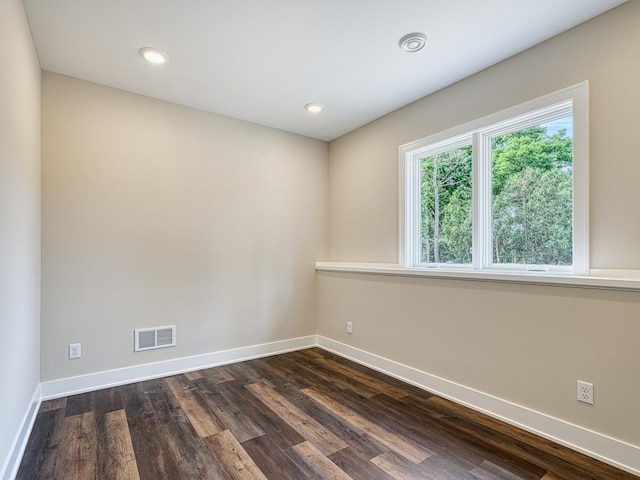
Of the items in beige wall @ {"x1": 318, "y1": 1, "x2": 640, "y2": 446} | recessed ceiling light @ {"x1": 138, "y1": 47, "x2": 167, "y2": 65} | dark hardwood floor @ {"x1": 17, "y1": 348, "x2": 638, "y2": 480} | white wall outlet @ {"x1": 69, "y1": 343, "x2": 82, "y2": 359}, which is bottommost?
dark hardwood floor @ {"x1": 17, "y1": 348, "x2": 638, "y2": 480}

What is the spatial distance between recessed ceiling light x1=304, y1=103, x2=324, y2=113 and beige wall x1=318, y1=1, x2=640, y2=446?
2.51 feet

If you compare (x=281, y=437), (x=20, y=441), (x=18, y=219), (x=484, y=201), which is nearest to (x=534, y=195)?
(x=484, y=201)

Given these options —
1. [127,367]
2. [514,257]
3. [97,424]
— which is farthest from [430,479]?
[127,367]

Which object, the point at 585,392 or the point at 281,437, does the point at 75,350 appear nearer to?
the point at 281,437

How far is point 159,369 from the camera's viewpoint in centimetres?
305

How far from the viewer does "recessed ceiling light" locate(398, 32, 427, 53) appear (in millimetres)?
2199

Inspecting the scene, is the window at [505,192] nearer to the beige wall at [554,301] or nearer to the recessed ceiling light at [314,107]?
the beige wall at [554,301]

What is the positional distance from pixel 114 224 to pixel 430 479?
2915 millimetres

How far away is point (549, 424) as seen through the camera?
6.72 ft

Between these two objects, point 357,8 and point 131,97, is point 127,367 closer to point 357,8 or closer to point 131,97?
point 131,97

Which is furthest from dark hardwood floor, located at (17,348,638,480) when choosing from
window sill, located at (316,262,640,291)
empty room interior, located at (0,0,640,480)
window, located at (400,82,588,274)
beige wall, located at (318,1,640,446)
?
window, located at (400,82,588,274)

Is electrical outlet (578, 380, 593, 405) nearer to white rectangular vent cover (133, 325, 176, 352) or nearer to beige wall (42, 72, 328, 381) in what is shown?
beige wall (42, 72, 328, 381)

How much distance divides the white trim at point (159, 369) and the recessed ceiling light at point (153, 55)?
8.21 feet

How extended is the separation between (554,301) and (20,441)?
3.23 m
